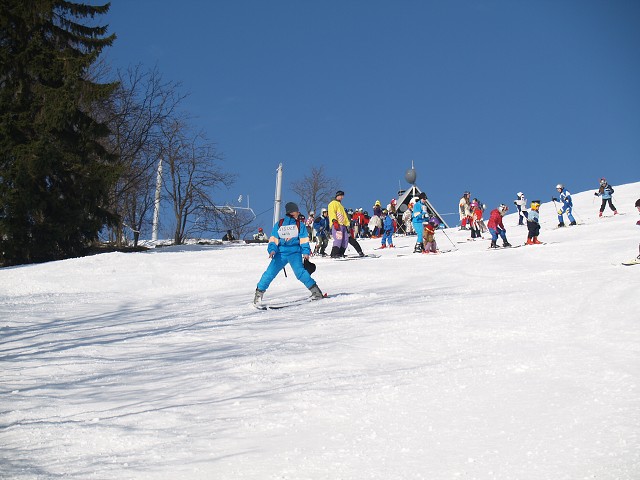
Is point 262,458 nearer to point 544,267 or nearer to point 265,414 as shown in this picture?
point 265,414

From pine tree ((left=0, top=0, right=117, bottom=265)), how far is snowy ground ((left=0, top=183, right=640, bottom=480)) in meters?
11.0

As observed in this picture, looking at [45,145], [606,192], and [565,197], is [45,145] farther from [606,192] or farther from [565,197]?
[606,192]

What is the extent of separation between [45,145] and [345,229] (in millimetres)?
10399

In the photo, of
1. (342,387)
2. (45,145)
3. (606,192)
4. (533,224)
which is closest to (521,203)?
(606,192)

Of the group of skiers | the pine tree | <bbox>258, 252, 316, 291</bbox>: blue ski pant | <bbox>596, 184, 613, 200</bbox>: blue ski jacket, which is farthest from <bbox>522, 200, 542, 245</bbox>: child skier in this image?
the pine tree

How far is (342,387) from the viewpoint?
5.50 m

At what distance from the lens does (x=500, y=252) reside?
18.6 meters

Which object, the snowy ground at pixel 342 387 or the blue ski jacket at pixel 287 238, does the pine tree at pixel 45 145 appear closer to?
the snowy ground at pixel 342 387

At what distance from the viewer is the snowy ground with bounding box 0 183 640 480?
400 centimetres

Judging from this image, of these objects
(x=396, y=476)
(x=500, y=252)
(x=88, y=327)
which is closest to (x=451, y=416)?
(x=396, y=476)

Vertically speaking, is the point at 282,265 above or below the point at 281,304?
above

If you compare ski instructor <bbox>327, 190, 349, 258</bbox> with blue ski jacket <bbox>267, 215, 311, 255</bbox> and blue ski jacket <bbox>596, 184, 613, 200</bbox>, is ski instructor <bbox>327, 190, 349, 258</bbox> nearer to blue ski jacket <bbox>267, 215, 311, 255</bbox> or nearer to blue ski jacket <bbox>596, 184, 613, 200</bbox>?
blue ski jacket <bbox>267, 215, 311, 255</bbox>

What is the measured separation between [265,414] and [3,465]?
175 centimetres

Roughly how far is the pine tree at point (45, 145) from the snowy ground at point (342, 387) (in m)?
11.0
